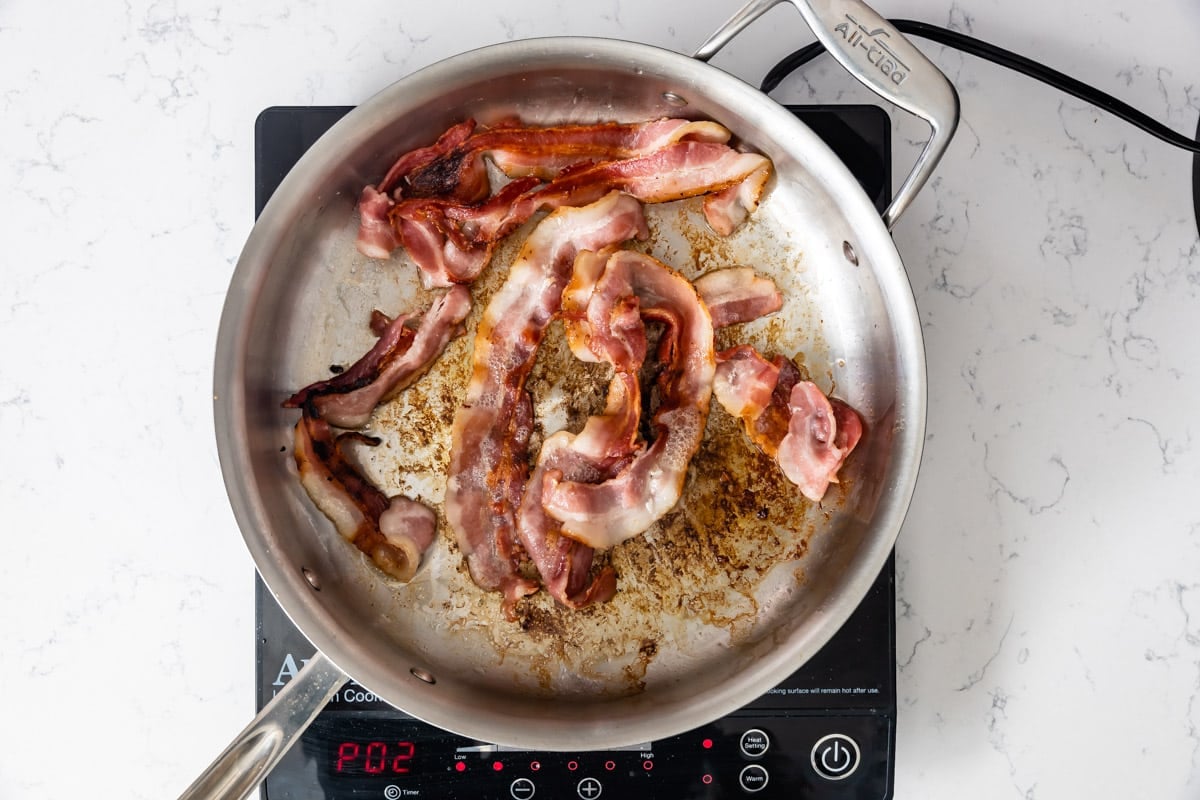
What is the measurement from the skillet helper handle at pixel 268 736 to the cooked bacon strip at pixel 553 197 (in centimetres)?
51

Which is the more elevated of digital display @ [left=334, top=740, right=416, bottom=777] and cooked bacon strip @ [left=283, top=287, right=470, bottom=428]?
cooked bacon strip @ [left=283, top=287, right=470, bottom=428]

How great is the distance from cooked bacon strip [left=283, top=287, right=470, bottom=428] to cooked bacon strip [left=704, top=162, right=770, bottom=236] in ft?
1.16

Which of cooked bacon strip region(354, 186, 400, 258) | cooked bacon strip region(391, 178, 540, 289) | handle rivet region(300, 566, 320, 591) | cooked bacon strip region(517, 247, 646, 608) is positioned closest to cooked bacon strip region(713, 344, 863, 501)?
cooked bacon strip region(517, 247, 646, 608)

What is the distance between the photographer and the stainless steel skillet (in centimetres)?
104

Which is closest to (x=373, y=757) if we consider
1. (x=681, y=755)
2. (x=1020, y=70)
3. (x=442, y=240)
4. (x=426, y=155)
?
(x=681, y=755)

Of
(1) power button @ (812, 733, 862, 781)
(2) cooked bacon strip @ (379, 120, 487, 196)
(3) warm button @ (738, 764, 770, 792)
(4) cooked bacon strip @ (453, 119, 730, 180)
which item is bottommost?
(1) power button @ (812, 733, 862, 781)

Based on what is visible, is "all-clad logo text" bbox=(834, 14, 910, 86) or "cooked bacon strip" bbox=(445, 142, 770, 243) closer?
"all-clad logo text" bbox=(834, 14, 910, 86)

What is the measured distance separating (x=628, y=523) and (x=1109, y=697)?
0.70m

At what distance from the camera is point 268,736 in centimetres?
94

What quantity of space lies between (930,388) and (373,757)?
2.86 ft

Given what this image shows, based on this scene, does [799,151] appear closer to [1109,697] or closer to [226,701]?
[1109,697]

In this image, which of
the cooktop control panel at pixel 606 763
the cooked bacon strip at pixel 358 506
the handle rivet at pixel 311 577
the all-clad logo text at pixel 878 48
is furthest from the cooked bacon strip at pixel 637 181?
the cooktop control panel at pixel 606 763

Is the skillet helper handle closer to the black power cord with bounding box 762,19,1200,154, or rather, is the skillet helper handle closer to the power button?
the power button

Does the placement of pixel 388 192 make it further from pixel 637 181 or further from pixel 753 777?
pixel 753 777
